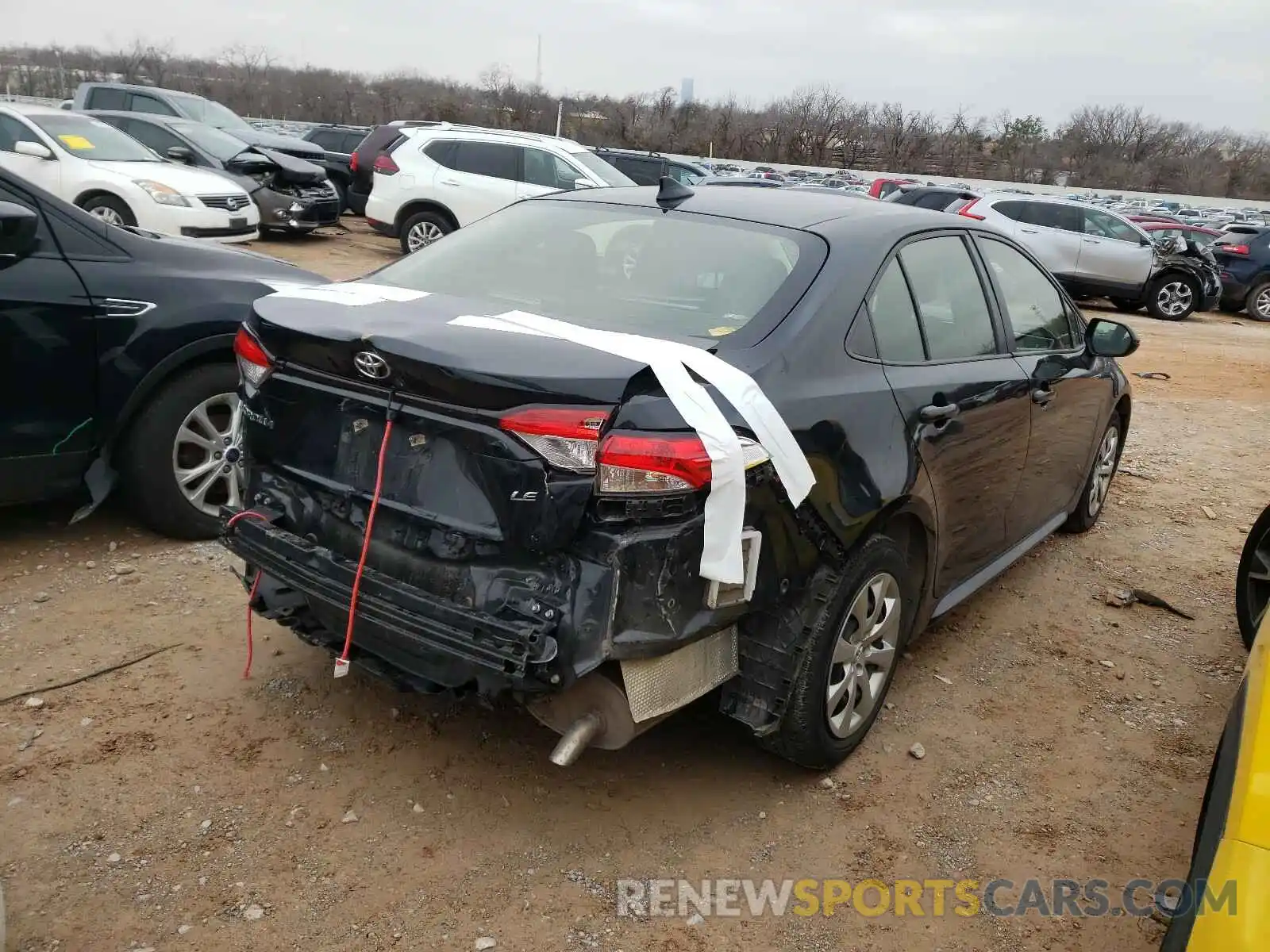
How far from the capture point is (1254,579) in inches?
169

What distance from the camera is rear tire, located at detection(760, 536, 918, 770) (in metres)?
2.83

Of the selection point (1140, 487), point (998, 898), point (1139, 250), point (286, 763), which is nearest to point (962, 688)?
point (998, 898)

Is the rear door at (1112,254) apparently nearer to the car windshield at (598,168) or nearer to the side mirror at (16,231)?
the car windshield at (598,168)

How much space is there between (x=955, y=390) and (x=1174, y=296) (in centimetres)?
1635

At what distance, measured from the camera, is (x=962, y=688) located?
151 inches

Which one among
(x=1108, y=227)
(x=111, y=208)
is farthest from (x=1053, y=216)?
(x=111, y=208)

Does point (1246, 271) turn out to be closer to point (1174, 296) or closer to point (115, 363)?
point (1174, 296)

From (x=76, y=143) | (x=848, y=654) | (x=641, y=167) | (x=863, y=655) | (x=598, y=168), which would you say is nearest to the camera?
(x=848, y=654)

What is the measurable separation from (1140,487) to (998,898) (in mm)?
4733

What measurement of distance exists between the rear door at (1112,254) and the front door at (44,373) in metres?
16.1

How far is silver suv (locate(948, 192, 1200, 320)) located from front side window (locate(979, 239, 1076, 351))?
12.7 m

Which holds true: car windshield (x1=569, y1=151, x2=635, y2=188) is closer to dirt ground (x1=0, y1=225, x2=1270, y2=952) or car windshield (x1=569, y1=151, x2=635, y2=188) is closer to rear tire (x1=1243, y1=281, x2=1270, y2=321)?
dirt ground (x1=0, y1=225, x2=1270, y2=952)

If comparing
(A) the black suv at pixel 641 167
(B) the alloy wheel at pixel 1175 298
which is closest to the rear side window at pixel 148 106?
(A) the black suv at pixel 641 167

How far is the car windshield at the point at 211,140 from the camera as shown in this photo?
1455 cm
